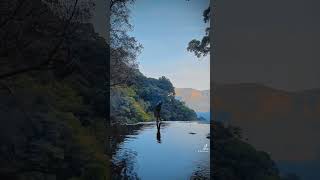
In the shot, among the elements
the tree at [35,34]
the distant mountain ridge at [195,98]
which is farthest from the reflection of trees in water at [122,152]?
the tree at [35,34]

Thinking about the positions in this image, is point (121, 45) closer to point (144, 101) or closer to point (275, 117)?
point (144, 101)

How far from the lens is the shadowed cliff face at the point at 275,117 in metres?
5.17

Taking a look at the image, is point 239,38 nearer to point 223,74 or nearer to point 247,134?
point 223,74

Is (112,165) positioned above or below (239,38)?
below

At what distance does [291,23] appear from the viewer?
17.0 ft

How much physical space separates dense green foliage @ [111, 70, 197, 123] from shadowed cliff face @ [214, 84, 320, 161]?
524 mm

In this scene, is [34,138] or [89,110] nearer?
[34,138]

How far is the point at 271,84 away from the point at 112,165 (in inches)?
76.5

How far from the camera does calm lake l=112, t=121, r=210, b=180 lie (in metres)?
5.41

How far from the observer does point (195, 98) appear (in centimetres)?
546

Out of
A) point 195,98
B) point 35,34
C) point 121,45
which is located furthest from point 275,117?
point 35,34

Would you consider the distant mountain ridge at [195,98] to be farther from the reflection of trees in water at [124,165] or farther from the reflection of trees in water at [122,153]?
the reflection of trees in water at [124,165]

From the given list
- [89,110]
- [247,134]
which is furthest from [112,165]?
[247,134]

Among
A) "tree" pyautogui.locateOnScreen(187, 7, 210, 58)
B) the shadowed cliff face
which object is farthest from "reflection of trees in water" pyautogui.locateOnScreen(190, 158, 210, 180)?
"tree" pyautogui.locateOnScreen(187, 7, 210, 58)
